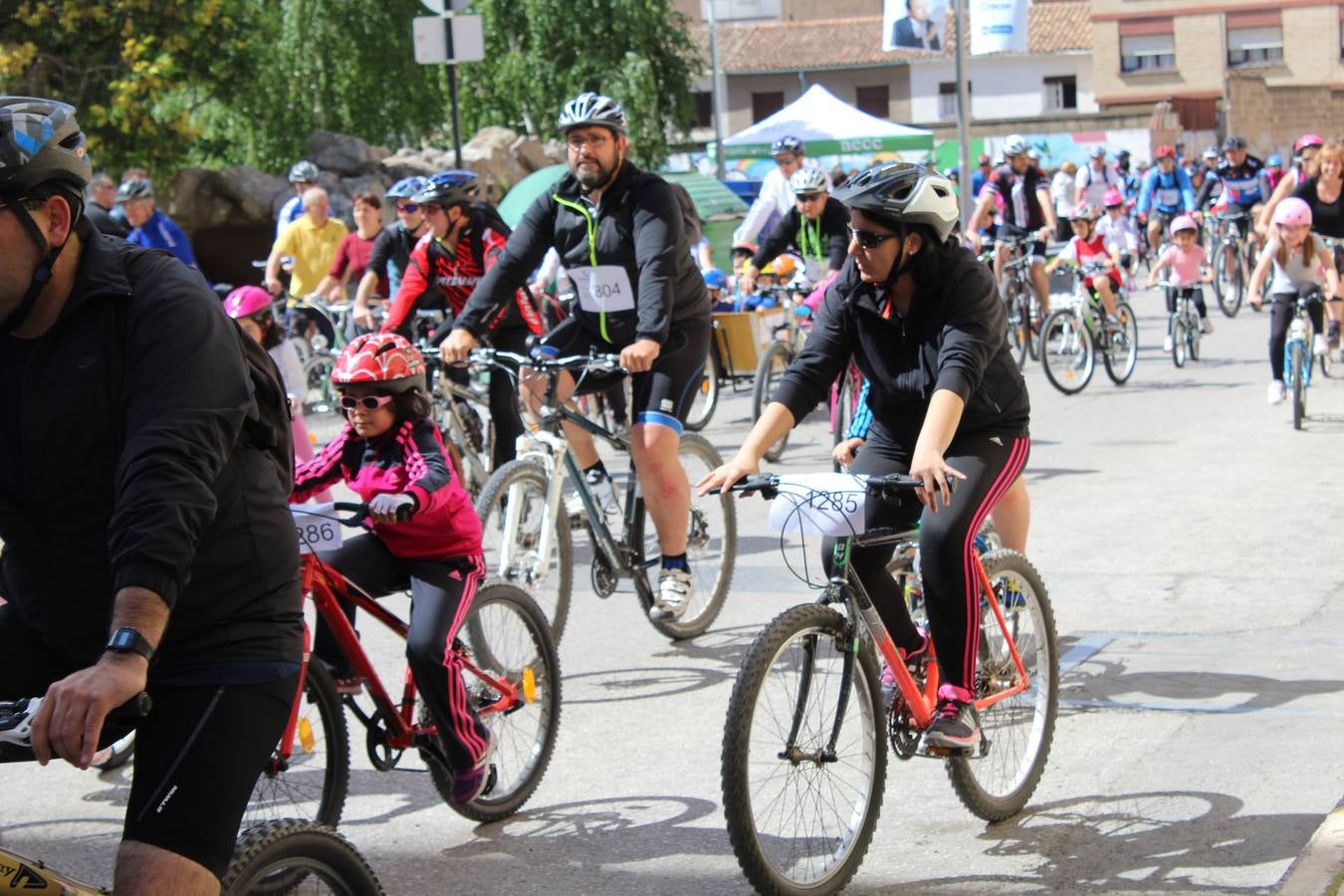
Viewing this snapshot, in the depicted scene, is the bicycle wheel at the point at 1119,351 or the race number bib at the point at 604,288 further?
the bicycle wheel at the point at 1119,351

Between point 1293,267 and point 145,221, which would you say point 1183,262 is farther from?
point 145,221

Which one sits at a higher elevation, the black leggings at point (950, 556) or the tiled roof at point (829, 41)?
the tiled roof at point (829, 41)

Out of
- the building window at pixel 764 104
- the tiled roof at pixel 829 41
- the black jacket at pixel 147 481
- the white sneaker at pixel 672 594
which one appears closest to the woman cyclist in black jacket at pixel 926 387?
the black jacket at pixel 147 481

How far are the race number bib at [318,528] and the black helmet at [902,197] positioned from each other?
1.54m

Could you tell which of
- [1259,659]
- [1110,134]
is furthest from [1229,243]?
[1110,134]

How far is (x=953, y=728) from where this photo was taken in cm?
474

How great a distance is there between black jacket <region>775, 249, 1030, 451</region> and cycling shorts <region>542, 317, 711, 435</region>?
1899mm

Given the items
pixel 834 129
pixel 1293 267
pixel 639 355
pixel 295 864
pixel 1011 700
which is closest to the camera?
pixel 295 864

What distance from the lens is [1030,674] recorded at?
530 centimetres

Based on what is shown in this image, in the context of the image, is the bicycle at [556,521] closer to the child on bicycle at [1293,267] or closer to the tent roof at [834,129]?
the child on bicycle at [1293,267]

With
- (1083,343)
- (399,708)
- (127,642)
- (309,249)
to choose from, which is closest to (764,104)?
(1083,343)

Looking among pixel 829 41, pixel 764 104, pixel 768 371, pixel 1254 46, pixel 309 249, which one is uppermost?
pixel 829 41

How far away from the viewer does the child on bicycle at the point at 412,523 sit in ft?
Answer: 15.8

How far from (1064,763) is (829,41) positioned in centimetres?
7604
